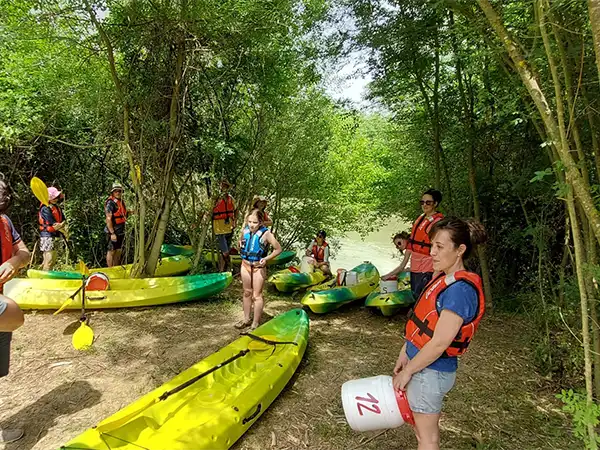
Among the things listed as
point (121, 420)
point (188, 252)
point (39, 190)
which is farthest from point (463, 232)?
point (188, 252)

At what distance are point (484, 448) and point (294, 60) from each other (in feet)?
16.5

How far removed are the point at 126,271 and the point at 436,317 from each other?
4961 millimetres

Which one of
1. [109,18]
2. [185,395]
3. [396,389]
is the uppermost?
[109,18]

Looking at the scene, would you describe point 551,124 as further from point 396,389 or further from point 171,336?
point 171,336

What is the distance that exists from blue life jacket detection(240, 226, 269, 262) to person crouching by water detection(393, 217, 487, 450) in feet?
7.58

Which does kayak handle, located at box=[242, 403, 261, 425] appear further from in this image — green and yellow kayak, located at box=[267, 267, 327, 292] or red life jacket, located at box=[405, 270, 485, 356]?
green and yellow kayak, located at box=[267, 267, 327, 292]

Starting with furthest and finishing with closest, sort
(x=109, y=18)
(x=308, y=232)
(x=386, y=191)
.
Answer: (x=308, y=232), (x=386, y=191), (x=109, y=18)

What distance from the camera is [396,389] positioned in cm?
167

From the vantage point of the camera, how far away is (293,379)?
10.4 feet

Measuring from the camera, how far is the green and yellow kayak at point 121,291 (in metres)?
4.31

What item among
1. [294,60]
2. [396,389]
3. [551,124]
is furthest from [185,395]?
[294,60]

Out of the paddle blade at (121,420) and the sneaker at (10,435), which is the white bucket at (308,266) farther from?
the sneaker at (10,435)

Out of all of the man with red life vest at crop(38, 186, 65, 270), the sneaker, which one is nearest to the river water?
the man with red life vest at crop(38, 186, 65, 270)

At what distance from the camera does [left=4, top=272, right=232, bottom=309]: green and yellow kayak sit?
431 centimetres
